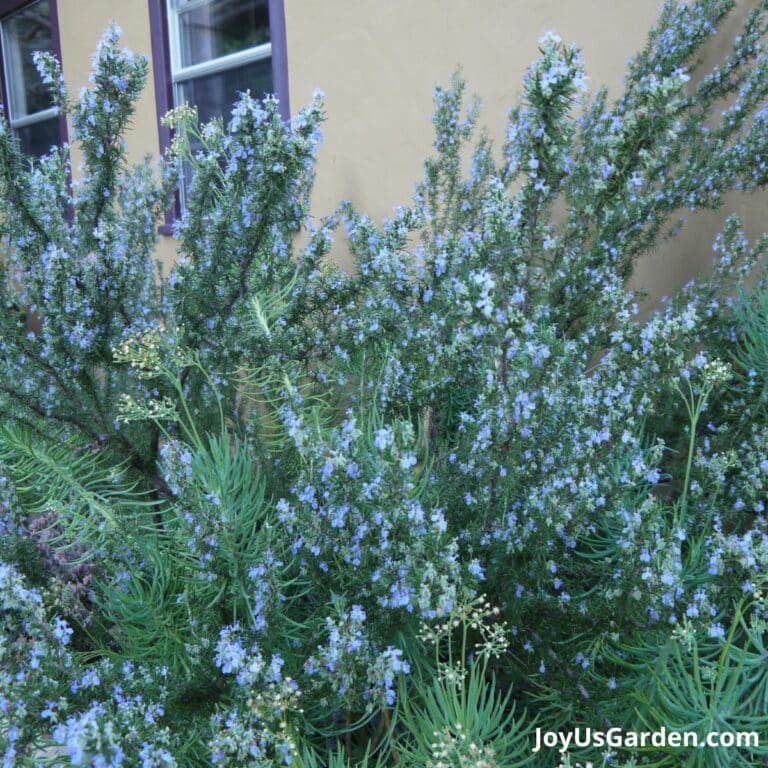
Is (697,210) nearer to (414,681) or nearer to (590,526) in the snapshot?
(590,526)

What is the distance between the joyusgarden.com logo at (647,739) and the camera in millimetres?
1354

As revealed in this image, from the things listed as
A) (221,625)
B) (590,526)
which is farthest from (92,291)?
(590,526)

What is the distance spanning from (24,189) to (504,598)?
197cm

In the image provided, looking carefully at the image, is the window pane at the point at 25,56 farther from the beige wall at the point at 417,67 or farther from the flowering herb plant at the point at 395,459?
the flowering herb plant at the point at 395,459

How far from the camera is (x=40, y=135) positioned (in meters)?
6.95

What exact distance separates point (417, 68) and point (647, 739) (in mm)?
3462

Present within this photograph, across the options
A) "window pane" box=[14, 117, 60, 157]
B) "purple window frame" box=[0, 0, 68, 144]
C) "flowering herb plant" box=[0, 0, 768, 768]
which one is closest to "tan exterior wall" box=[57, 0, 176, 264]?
"purple window frame" box=[0, 0, 68, 144]

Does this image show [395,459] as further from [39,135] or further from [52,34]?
[39,135]

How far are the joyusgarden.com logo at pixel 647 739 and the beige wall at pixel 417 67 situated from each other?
216 cm

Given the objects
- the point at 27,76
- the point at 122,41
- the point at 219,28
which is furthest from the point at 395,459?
the point at 27,76

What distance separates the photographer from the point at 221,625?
1.65 meters

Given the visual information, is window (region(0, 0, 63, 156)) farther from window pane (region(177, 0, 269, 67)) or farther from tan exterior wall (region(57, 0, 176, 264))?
window pane (region(177, 0, 269, 67))

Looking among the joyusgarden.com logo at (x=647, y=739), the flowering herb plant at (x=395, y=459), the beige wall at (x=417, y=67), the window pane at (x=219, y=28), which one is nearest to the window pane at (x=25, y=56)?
the window pane at (x=219, y=28)

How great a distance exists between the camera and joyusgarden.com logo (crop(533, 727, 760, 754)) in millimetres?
1354
